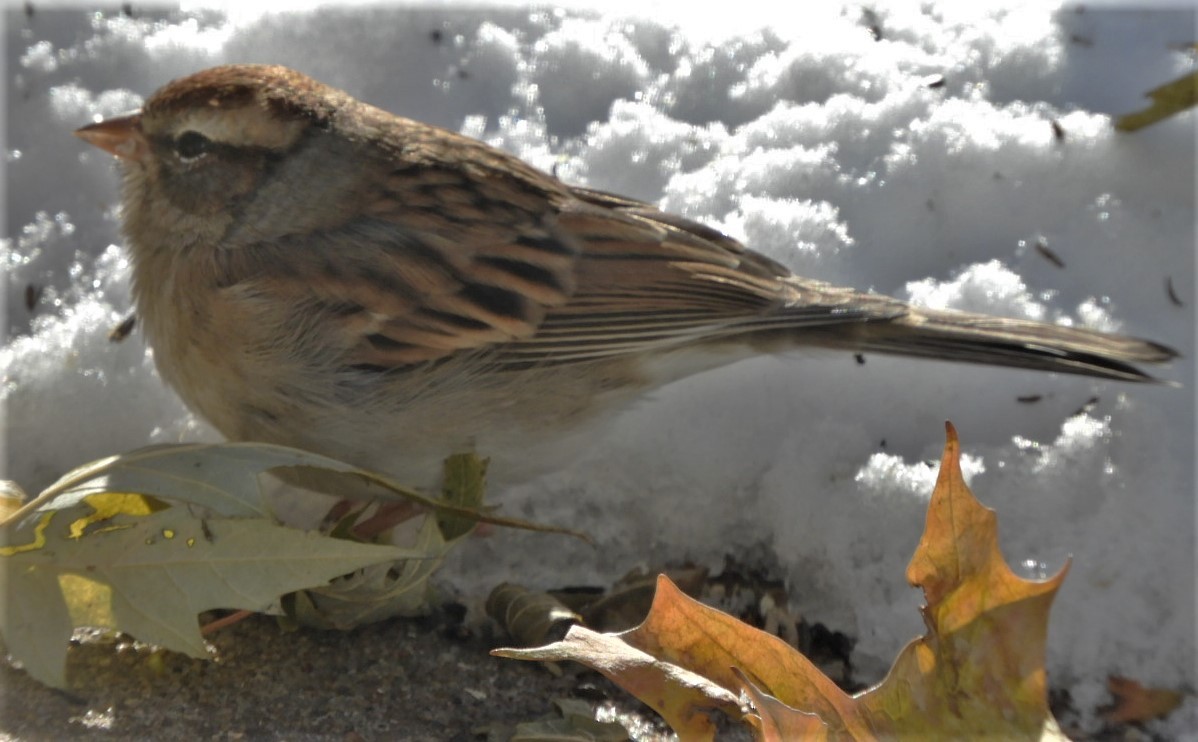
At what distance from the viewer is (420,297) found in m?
2.72

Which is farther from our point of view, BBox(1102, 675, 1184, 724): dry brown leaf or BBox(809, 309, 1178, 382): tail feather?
BBox(809, 309, 1178, 382): tail feather

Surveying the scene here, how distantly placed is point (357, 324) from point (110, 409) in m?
0.73

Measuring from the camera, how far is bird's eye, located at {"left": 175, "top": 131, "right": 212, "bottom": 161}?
9.62 feet

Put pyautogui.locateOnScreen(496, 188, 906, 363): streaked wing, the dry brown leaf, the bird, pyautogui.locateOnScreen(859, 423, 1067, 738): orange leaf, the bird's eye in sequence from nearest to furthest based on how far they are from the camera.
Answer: pyautogui.locateOnScreen(859, 423, 1067, 738): orange leaf
the dry brown leaf
the bird
pyautogui.locateOnScreen(496, 188, 906, 363): streaked wing
the bird's eye

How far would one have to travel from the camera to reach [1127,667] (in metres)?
2.45

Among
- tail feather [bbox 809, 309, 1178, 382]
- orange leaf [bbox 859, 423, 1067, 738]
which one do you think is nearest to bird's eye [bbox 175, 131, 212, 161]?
tail feather [bbox 809, 309, 1178, 382]

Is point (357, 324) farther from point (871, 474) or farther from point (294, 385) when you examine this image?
point (871, 474)

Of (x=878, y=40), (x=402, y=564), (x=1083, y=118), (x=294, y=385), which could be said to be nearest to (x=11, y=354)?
(x=294, y=385)

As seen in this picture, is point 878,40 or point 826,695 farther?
point 878,40

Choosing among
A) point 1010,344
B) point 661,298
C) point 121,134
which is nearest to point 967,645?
point 1010,344

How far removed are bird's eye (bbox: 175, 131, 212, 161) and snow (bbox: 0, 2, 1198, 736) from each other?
1.54ft

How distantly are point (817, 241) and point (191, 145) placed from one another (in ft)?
5.12

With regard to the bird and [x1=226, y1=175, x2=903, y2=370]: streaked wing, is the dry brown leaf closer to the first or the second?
the bird

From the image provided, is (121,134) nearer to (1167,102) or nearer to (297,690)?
(297,690)
